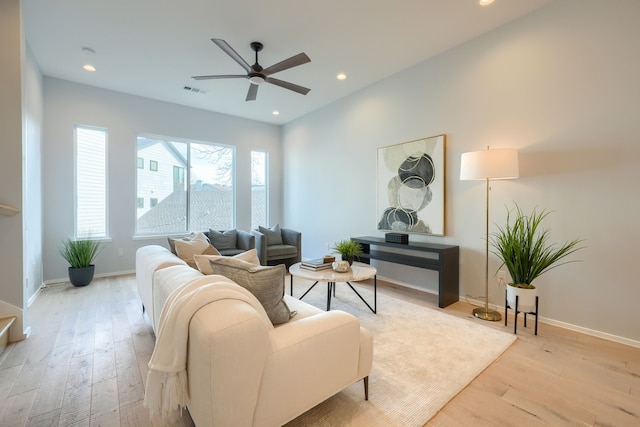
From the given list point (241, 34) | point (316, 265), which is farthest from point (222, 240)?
point (241, 34)

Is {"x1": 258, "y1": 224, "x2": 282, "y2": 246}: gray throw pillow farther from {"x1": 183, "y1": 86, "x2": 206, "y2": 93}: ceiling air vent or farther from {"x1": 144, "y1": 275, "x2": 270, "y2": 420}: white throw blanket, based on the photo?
{"x1": 144, "y1": 275, "x2": 270, "y2": 420}: white throw blanket

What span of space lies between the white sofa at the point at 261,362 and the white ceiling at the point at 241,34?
2.74m

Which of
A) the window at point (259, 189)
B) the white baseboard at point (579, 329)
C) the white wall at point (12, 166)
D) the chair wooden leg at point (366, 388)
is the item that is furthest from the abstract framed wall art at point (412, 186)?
the white wall at point (12, 166)

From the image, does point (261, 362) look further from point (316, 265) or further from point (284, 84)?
point (284, 84)

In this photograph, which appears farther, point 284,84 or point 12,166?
point 284,84

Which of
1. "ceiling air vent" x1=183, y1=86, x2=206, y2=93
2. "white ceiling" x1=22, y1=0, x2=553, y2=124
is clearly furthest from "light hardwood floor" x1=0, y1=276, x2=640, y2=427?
"ceiling air vent" x1=183, y1=86, x2=206, y2=93

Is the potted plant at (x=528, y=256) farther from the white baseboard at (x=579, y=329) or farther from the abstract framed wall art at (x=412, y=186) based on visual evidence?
the abstract framed wall art at (x=412, y=186)

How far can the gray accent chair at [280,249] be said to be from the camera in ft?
14.8

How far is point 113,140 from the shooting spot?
472 centimetres

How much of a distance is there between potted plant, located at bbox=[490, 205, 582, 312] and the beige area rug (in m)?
0.40

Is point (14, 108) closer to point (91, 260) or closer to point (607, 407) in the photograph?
point (91, 260)

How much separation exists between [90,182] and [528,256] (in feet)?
20.3

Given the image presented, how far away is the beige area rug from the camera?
1593 mm

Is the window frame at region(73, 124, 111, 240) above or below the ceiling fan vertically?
below
